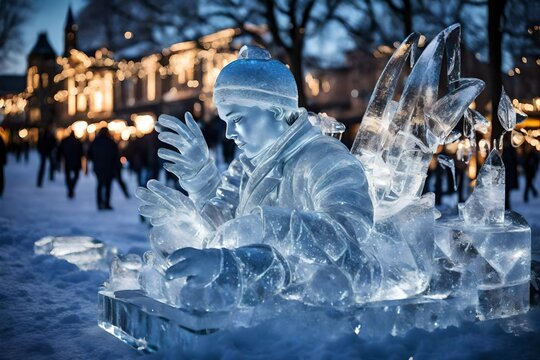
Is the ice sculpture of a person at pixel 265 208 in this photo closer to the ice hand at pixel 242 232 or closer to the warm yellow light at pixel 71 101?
the ice hand at pixel 242 232

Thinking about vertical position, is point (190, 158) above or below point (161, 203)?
above

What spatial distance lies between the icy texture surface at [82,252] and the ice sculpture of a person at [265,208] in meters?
2.39

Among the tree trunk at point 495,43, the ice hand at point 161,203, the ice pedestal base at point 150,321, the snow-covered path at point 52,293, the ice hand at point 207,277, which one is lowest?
the snow-covered path at point 52,293

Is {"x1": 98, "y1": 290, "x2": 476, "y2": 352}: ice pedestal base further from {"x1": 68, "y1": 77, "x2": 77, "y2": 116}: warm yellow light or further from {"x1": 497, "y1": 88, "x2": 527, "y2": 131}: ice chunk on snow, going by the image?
{"x1": 68, "y1": 77, "x2": 77, "y2": 116}: warm yellow light

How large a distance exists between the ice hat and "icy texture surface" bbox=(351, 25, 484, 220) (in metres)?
0.64

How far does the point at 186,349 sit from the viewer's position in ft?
9.08

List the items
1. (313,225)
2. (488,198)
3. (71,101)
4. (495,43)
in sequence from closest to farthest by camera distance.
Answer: (313,225)
(488,198)
(495,43)
(71,101)

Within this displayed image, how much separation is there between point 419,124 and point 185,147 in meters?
1.26

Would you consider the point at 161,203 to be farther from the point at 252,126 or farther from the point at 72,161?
the point at 72,161

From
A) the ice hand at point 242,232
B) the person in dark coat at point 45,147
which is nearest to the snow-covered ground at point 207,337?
the ice hand at point 242,232

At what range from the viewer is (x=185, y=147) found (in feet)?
11.9

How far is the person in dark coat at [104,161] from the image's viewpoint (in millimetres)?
13008

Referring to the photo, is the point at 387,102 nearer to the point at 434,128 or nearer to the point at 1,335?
the point at 434,128

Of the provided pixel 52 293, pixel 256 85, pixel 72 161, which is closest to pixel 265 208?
pixel 256 85
